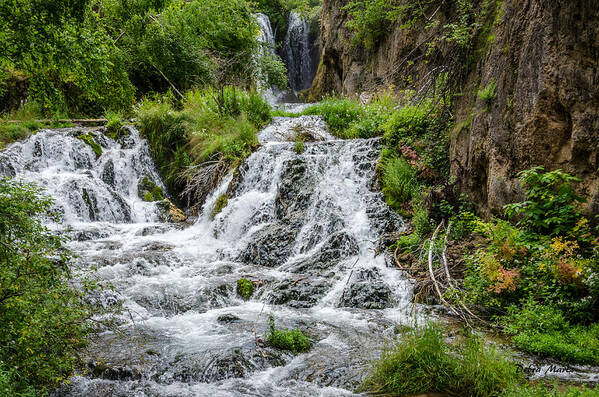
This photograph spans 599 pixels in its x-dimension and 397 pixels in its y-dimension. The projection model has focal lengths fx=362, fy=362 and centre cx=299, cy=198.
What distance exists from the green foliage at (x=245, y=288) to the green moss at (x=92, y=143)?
7.93 metres

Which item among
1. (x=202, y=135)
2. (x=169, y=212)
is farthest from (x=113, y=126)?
(x=169, y=212)

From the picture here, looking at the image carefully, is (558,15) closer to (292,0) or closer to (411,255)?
(411,255)

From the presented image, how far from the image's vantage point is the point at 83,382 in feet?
12.2

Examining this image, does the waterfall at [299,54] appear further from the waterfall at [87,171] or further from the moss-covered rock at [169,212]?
the moss-covered rock at [169,212]

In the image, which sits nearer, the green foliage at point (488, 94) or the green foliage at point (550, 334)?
the green foliage at point (550, 334)

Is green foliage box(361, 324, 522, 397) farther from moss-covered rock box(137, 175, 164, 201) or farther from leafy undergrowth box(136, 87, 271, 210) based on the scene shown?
moss-covered rock box(137, 175, 164, 201)

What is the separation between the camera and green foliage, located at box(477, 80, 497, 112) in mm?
5770

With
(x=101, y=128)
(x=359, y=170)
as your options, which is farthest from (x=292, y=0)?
(x=359, y=170)

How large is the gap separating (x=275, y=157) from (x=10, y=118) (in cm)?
986

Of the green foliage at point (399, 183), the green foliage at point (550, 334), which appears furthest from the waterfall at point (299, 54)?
the green foliage at point (550, 334)

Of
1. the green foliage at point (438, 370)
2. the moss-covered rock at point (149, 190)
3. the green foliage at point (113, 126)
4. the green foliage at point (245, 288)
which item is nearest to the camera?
the green foliage at point (438, 370)

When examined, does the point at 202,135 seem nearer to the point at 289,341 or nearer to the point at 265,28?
the point at 289,341

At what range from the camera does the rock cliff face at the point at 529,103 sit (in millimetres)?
4469

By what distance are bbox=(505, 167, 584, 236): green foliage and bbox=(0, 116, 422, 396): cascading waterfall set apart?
6.88 feet
